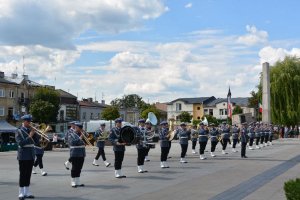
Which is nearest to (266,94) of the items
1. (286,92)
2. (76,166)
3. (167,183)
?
(286,92)

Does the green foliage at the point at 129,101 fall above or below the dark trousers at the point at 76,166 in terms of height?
above

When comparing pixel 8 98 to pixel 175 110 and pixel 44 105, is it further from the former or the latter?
pixel 175 110

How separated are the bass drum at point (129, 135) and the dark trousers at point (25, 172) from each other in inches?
182

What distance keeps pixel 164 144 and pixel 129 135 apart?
11.9 feet

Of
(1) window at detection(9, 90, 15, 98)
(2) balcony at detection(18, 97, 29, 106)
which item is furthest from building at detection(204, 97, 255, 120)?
(1) window at detection(9, 90, 15, 98)

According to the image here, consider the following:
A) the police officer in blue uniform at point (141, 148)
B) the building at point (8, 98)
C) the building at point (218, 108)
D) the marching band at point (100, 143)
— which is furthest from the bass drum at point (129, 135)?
the building at point (218, 108)

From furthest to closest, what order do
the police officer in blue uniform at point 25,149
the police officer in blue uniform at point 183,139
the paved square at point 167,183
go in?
the police officer in blue uniform at point 183,139 → the paved square at point 167,183 → the police officer in blue uniform at point 25,149

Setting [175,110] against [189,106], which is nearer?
[189,106]

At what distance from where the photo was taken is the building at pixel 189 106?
129750mm

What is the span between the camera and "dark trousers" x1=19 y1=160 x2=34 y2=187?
1265cm

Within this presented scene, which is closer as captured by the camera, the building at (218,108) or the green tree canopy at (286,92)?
the green tree canopy at (286,92)

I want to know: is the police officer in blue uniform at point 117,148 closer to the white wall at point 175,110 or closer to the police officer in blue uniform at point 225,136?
the police officer in blue uniform at point 225,136

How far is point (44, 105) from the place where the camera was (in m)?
71.4

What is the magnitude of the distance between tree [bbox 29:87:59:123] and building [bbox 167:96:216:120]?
58.4 meters
